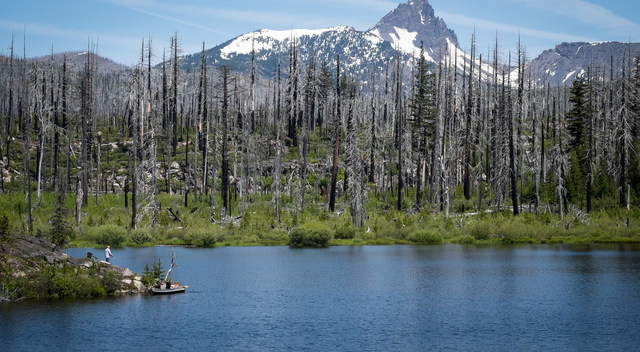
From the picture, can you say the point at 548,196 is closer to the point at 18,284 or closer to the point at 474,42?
the point at 474,42

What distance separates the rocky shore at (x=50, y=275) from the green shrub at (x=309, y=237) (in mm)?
22470

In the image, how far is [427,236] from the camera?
58.2 meters

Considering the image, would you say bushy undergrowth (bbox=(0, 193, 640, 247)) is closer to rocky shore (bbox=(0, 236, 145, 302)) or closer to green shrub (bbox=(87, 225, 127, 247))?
Answer: green shrub (bbox=(87, 225, 127, 247))

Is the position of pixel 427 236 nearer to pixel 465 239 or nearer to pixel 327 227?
pixel 465 239

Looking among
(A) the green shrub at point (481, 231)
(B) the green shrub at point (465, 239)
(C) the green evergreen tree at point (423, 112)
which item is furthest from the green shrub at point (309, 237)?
(C) the green evergreen tree at point (423, 112)

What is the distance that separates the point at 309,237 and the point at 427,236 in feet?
36.2

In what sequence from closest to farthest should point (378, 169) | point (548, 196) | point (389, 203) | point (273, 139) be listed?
point (548, 196) → point (389, 203) → point (378, 169) → point (273, 139)

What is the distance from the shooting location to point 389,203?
72.2 m

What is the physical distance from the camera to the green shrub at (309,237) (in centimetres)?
5531

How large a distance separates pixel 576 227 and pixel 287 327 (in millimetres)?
42121

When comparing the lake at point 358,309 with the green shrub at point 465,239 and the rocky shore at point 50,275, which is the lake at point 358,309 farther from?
the green shrub at point 465,239

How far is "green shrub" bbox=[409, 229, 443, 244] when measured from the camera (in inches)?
2291

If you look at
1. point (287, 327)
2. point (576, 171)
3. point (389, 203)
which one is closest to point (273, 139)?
point (389, 203)

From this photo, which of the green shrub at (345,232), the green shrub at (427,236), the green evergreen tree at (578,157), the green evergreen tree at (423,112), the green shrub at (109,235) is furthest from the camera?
the green evergreen tree at (423,112)
